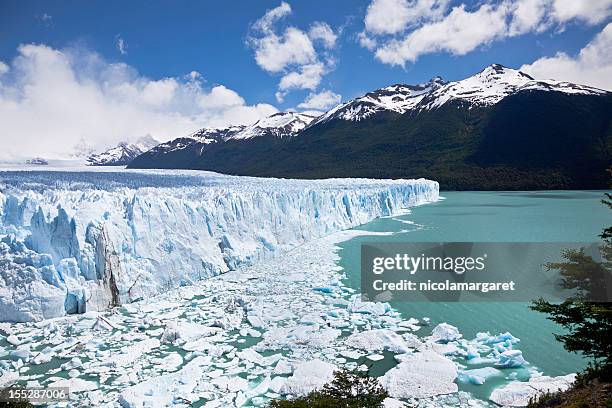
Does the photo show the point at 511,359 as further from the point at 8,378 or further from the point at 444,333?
the point at 8,378

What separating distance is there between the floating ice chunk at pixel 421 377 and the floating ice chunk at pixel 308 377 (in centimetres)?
93

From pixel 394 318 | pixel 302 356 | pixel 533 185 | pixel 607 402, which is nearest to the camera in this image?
pixel 607 402

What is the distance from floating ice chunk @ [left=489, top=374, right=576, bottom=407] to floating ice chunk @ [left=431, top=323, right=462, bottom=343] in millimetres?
1706

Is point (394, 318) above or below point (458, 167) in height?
below

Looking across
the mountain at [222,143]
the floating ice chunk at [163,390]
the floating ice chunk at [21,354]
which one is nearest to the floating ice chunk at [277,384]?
the floating ice chunk at [163,390]

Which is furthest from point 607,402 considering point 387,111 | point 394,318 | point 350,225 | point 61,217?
point 387,111

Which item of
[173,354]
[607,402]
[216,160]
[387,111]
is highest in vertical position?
[387,111]

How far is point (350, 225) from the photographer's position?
24016 mm

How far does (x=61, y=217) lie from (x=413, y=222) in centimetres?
2091

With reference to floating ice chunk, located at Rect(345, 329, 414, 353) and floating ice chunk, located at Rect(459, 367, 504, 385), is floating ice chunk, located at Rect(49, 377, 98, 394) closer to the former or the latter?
floating ice chunk, located at Rect(345, 329, 414, 353)

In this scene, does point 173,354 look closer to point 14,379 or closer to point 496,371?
point 14,379

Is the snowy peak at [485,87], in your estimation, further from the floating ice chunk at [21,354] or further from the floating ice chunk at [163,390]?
the floating ice chunk at [21,354]

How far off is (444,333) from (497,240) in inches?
501

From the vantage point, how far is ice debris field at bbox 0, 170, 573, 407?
20.1 feet
